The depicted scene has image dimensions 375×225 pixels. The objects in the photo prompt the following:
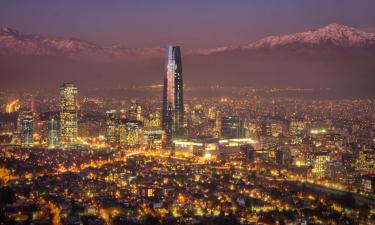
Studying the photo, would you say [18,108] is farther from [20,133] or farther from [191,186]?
[191,186]

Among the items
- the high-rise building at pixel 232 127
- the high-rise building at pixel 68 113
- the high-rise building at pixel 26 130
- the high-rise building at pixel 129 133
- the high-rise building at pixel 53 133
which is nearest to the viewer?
the high-rise building at pixel 26 130

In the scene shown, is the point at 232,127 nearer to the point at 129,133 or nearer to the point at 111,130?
the point at 129,133

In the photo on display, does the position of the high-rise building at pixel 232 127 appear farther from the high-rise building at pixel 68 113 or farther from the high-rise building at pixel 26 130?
the high-rise building at pixel 26 130

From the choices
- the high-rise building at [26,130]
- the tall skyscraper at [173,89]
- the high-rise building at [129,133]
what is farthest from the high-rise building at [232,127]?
the high-rise building at [26,130]

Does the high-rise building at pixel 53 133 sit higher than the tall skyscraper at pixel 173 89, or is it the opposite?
the tall skyscraper at pixel 173 89

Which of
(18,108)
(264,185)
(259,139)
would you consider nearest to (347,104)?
(259,139)
